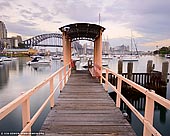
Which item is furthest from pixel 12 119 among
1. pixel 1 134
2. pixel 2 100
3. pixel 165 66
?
pixel 165 66

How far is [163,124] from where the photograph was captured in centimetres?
986

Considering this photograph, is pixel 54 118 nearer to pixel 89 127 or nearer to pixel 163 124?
pixel 89 127

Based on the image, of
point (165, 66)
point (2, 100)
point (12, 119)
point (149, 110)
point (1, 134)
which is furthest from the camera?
point (165, 66)

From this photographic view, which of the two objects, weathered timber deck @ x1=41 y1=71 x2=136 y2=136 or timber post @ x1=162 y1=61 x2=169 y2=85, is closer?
weathered timber deck @ x1=41 y1=71 x2=136 y2=136

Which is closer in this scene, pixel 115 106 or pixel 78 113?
pixel 78 113

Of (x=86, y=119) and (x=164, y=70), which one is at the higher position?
(x=164, y=70)

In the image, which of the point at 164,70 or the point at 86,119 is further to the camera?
the point at 164,70

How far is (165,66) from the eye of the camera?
49.0 feet

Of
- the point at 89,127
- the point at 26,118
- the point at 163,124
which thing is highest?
the point at 26,118

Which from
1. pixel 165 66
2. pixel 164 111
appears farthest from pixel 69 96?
pixel 165 66

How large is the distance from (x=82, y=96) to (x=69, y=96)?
0.49 m

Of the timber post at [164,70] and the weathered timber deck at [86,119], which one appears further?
the timber post at [164,70]

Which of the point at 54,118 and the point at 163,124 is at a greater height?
the point at 54,118

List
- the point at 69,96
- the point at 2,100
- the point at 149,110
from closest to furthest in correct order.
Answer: the point at 149,110 → the point at 69,96 → the point at 2,100
